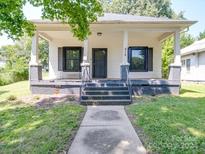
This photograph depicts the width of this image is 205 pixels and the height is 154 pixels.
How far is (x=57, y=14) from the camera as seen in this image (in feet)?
26.9

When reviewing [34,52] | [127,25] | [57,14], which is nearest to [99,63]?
[127,25]

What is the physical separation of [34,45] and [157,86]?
6.64 m

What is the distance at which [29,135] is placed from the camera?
5699mm

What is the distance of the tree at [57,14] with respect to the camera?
772 centimetres

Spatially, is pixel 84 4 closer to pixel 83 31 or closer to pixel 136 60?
pixel 83 31

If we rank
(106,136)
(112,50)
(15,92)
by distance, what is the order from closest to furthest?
(106,136) → (15,92) → (112,50)

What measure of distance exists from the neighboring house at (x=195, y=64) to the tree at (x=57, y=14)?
14290 millimetres

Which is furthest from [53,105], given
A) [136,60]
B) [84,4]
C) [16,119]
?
[136,60]

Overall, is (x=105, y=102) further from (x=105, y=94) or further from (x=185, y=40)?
(x=185, y=40)

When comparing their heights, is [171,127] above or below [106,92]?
below

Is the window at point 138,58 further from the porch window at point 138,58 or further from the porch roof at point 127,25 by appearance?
the porch roof at point 127,25

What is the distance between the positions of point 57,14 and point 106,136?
479 cm

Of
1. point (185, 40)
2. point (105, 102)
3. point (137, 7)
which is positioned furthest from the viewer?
point (185, 40)

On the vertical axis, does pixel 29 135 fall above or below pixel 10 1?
below
